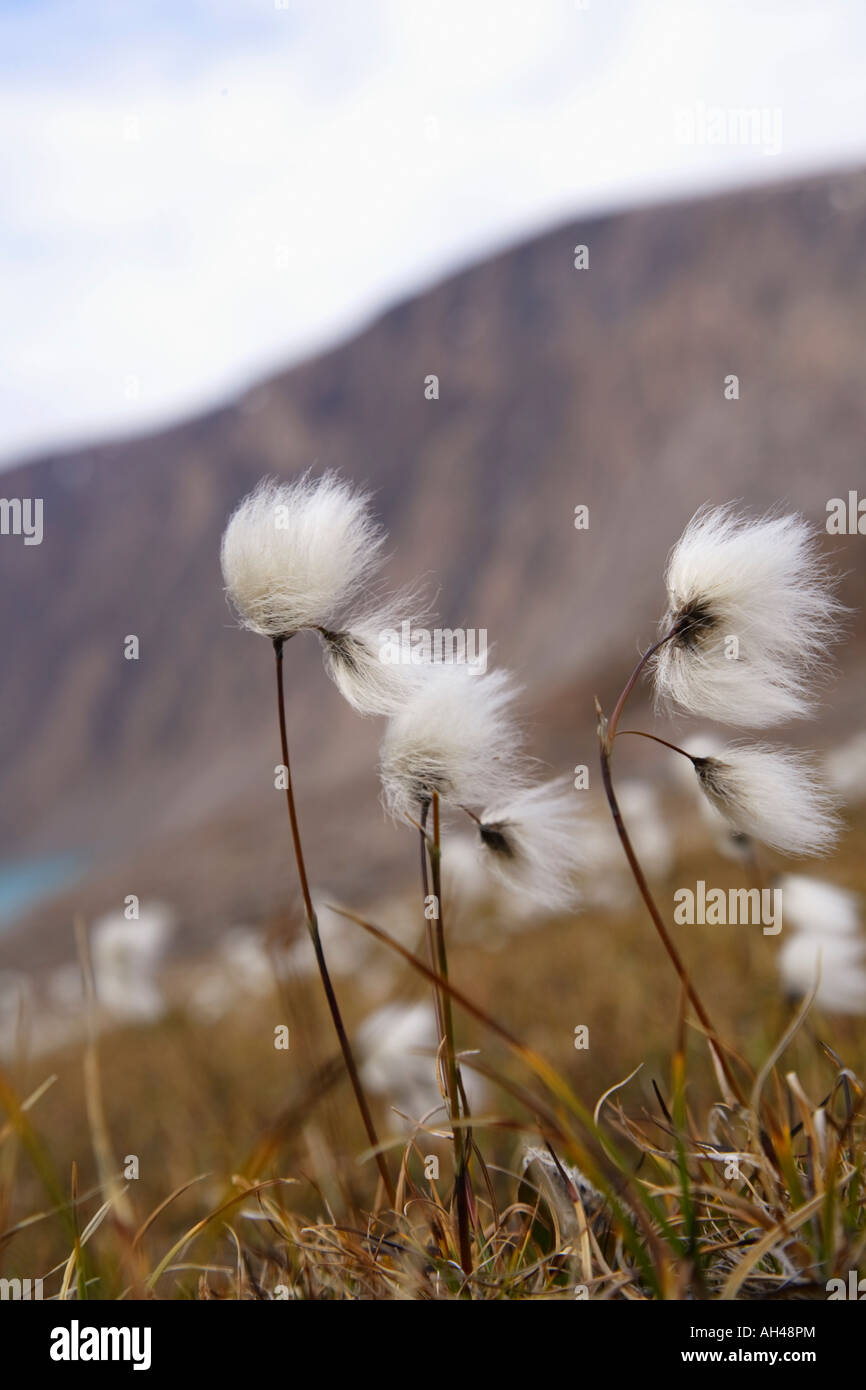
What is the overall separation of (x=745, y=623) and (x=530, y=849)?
0.39 meters

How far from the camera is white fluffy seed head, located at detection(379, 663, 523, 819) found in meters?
1.26

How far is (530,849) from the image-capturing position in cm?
134

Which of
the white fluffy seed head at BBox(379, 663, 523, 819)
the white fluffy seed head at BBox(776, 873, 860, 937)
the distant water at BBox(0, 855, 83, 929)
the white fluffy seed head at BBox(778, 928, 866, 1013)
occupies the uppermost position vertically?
the white fluffy seed head at BBox(379, 663, 523, 819)

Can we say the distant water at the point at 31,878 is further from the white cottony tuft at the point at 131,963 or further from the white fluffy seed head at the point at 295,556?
the white fluffy seed head at the point at 295,556

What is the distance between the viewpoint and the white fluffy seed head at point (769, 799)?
4.19 ft

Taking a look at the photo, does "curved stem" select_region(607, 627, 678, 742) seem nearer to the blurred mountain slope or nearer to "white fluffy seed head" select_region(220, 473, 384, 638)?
"white fluffy seed head" select_region(220, 473, 384, 638)

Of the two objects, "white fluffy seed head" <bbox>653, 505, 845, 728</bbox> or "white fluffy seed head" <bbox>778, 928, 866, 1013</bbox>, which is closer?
"white fluffy seed head" <bbox>653, 505, 845, 728</bbox>

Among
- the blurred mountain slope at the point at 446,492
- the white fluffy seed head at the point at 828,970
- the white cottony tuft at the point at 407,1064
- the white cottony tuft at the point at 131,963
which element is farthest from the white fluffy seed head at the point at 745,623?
the blurred mountain slope at the point at 446,492

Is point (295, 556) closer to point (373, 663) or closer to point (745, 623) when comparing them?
point (373, 663)

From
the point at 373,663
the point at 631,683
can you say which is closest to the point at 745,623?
the point at 631,683

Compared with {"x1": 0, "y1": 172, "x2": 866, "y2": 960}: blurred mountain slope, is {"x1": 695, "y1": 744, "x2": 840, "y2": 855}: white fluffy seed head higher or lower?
lower

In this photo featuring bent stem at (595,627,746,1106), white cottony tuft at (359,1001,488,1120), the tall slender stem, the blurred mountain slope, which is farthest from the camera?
the blurred mountain slope

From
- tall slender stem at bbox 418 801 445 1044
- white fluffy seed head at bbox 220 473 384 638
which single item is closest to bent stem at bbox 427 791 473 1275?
tall slender stem at bbox 418 801 445 1044

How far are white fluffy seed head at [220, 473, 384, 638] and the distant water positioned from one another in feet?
168
